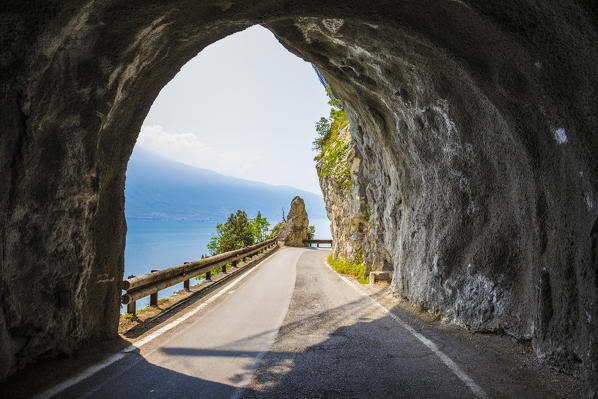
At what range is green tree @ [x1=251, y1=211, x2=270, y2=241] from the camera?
45584 mm

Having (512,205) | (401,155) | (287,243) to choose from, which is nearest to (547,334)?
(512,205)

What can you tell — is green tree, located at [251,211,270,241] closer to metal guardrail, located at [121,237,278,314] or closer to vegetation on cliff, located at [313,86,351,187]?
vegetation on cliff, located at [313,86,351,187]

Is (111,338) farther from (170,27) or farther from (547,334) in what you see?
(547,334)

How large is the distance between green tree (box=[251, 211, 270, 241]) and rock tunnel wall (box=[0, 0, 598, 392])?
39.4 m

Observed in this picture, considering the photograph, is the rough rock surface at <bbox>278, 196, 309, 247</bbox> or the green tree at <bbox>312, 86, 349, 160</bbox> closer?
the green tree at <bbox>312, 86, 349, 160</bbox>

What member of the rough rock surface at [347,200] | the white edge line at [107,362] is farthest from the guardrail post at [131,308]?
the rough rock surface at [347,200]

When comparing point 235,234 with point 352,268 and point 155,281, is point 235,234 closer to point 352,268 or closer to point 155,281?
point 352,268

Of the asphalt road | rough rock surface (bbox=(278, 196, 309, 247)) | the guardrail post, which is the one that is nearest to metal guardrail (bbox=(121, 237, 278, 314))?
the guardrail post

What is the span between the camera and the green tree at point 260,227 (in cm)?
4558

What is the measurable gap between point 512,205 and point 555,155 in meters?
1.50

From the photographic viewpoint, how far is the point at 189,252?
548 feet

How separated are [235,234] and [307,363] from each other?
3871cm

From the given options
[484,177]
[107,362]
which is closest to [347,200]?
[484,177]

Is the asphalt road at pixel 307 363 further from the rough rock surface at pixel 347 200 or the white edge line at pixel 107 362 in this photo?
the rough rock surface at pixel 347 200
